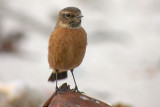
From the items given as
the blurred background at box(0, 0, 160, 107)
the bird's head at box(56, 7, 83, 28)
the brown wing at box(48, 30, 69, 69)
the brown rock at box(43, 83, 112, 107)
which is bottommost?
the brown rock at box(43, 83, 112, 107)

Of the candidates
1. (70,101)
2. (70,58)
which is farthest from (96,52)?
(70,101)

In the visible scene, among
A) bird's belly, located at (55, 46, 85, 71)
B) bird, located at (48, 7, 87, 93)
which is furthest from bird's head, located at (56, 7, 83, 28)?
bird's belly, located at (55, 46, 85, 71)

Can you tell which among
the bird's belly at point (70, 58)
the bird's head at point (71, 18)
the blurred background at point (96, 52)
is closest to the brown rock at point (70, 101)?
the bird's belly at point (70, 58)

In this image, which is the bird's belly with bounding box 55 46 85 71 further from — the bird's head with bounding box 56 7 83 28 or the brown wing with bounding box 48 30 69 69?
the bird's head with bounding box 56 7 83 28

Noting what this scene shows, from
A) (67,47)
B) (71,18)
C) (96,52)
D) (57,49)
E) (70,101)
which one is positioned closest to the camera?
(70,101)

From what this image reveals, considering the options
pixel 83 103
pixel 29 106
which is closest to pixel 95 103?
pixel 83 103

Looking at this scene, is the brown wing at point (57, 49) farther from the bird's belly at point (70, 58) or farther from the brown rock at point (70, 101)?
the brown rock at point (70, 101)

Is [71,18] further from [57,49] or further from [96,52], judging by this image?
[96,52]
